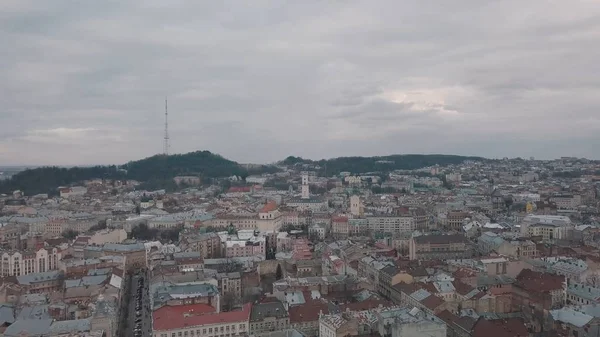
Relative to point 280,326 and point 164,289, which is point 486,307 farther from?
point 164,289

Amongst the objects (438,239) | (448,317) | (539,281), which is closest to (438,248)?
(438,239)

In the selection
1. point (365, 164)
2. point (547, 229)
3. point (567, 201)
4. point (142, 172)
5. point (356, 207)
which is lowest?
point (547, 229)

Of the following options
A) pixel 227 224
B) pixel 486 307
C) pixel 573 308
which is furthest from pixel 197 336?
pixel 227 224

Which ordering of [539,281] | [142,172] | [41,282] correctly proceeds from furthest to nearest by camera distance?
[142,172]
[41,282]
[539,281]

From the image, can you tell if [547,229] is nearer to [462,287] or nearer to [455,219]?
[455,219]

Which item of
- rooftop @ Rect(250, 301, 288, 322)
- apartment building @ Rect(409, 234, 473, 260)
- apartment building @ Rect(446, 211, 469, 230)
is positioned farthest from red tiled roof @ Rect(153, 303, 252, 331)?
apartment building @ Rect(446, 211, 469, 230)
